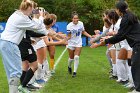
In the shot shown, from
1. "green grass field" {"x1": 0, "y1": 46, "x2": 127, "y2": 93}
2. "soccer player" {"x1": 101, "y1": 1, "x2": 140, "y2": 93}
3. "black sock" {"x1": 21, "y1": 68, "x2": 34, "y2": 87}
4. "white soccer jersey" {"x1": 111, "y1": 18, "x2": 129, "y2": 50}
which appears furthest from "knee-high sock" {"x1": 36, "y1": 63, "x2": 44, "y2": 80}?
"soccer player" {"x1": 101, "y1": 1, "x2": 140, "y2": 93}

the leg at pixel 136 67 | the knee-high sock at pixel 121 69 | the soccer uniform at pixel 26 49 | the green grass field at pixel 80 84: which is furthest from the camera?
the knee-high sock at pixel 121 69

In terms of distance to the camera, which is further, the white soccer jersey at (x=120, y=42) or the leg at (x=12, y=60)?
the white soccer jersey at (x=120, y=42)

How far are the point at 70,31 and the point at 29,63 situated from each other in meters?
4.29

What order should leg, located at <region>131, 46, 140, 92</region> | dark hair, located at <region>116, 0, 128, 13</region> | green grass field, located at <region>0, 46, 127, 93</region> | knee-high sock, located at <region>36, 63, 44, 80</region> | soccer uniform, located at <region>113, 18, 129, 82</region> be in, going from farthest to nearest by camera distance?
1. knee-high sock, located at <region>36, 63, 44, 80</region>
2. soccer uniform, located at <region>113, 18, 129, 82</region>
3. green grass field, located at <region>0, 46, 127, 93</region>
4. dark hair, located at <region>116, 0, 128, 13</region>
5. leg, located at <region>131, 46, 140, 92</region>

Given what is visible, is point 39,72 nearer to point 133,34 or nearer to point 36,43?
point 36,43

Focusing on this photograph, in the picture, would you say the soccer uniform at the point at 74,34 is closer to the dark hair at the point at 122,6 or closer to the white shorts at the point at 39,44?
the white shorts at the point at 39,44

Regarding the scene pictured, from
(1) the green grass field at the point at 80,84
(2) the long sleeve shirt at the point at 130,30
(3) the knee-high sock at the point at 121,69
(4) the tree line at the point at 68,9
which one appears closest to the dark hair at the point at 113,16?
(3) the knee-high sock at the point at 121,69

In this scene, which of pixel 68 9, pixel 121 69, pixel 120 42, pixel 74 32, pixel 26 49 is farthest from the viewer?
pixel 68 9

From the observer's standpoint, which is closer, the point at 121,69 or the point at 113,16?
the point at 113,16

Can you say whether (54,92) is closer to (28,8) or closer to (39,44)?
(39,44)

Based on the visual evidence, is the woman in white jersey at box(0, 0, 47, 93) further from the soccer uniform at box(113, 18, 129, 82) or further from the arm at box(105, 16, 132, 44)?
the soccer uniform at box(113, 18, 129, 82)

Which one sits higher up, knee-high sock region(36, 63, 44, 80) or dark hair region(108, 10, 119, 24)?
dark hair region(108, 10, 119, 24)

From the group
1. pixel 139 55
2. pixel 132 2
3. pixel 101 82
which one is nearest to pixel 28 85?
pixel 101 82

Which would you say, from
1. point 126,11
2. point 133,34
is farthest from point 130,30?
point 126,11
